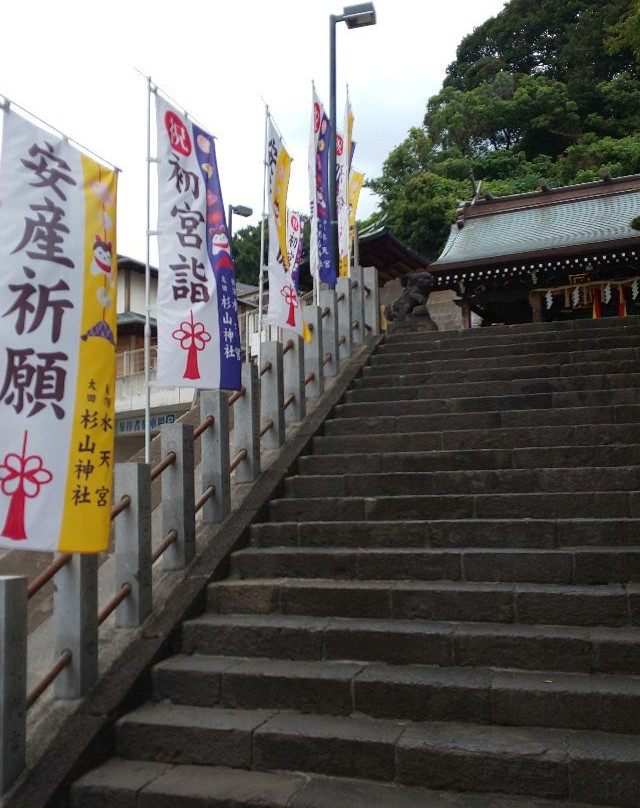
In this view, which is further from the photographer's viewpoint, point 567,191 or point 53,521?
point 567,191

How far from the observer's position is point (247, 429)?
560 centimetres

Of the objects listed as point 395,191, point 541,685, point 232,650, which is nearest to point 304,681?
point 232,650

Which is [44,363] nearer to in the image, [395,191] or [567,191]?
[567,191]

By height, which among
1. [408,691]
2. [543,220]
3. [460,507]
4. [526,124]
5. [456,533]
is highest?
[526,124]

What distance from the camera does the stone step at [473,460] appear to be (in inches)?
207

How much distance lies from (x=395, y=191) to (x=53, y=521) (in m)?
30.0

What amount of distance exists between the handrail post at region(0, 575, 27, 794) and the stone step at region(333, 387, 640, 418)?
13.9 feet

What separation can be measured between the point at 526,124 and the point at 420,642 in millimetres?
35892

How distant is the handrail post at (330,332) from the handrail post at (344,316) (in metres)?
0.31

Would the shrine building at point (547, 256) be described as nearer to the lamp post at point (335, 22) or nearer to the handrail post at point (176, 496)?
the lamp post at point (335, 22)

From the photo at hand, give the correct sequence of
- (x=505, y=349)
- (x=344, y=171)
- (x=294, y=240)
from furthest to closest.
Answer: (x=344, y=171) → (x=505, y=349) → (x=294, y=240)

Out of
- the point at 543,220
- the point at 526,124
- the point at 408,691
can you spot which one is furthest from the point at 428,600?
the point at 526,124

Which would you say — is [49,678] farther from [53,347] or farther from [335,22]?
[335,22]

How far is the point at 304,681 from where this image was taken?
3.58 metres
